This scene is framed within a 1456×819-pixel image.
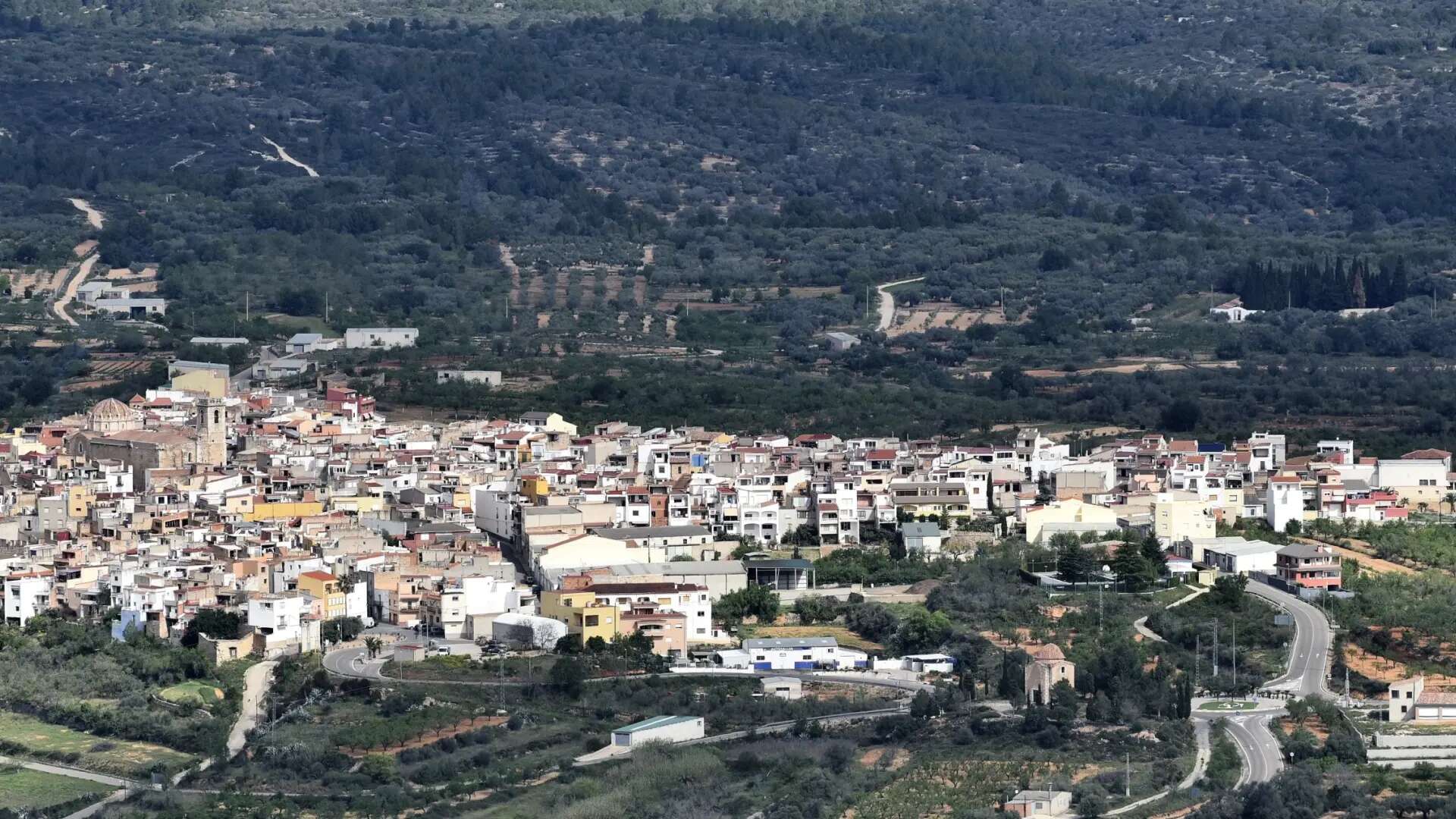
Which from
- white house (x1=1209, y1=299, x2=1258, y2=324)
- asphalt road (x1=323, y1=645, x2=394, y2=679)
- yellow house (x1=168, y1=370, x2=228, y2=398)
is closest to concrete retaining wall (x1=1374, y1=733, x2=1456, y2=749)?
asphalt road (x1=323, y1=645, x2=394, y2=679)

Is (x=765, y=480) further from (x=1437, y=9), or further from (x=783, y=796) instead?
(x=1437, y=9)

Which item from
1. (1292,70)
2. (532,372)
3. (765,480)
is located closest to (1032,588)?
(765,480)

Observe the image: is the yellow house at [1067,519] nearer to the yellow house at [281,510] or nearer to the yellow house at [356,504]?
the yellow house at [356,504]

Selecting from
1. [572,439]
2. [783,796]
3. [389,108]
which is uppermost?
[389,108]

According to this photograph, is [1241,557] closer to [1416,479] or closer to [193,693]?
[1416,479]

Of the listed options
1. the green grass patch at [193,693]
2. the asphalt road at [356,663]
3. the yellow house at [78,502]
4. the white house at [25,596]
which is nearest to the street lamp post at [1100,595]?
the asphalt road at [356,663]

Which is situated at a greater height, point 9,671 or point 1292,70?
point 1292,70

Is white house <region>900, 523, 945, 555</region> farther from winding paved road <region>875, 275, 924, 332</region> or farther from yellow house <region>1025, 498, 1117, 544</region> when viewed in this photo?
winding paved road <region>875, 275, 924, 332</region>
